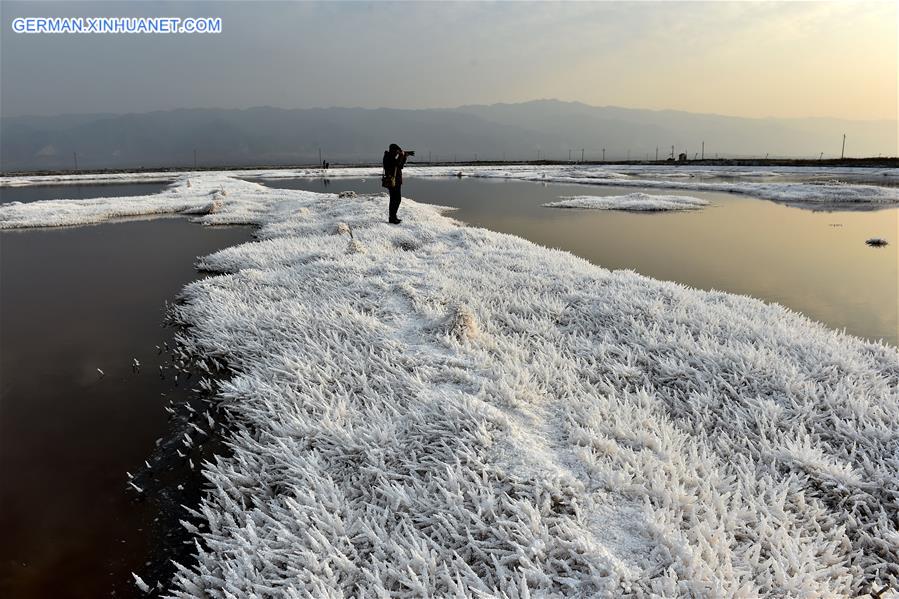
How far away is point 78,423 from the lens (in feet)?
21.7

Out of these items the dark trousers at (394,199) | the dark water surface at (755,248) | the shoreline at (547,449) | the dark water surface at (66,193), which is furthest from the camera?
the dark water surface at (66,193)

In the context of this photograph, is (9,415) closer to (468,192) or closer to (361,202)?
(361,202)

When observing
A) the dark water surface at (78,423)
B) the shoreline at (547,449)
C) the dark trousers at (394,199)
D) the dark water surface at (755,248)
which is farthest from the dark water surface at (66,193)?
the shoreline at (547,449)

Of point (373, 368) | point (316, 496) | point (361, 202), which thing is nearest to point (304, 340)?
point (373, 368)

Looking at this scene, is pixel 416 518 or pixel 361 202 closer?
pixel 416 518

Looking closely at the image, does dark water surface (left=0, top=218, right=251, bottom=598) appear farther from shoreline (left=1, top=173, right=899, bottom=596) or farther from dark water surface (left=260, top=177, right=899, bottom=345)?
dark water surface (left=260, top=177, right=899, bottom=345)

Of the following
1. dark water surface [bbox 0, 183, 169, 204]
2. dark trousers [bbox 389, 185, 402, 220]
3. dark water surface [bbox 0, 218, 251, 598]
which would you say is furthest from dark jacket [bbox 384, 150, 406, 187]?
dark water surface [bbox 0, 183, 169, 204]

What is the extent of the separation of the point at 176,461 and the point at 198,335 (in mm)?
4406

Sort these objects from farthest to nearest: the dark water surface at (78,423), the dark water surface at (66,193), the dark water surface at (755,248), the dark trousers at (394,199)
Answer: the dark water surface at (66,193), the dark trousers at (394,199), the dark water surface at (755,248), the dark water surface at (78,423)

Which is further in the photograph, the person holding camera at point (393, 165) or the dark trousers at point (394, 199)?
the dark trousers at point (394, 199)

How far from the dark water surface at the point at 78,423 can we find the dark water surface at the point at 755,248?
13.1 meters

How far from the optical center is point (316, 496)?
15.1 ft

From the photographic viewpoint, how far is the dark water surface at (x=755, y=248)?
1207 centimetres

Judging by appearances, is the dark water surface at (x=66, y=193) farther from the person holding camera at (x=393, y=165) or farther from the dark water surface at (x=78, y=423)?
the dark water surface at (x=78, y=423)
